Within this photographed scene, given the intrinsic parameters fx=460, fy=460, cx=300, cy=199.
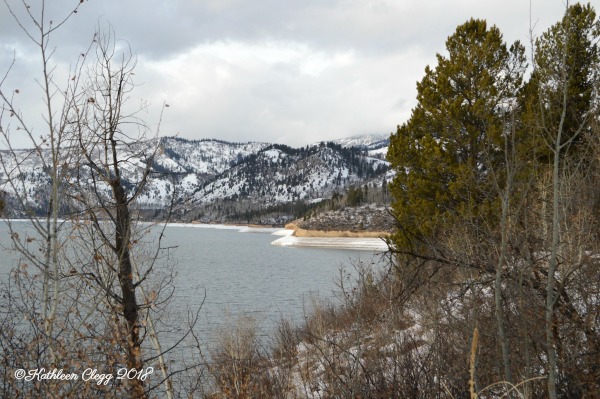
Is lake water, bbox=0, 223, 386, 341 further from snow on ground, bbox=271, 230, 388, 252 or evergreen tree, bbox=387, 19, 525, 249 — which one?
snow on ground, bbox=271, 230, 388, 252

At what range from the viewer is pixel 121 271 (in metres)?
5.35

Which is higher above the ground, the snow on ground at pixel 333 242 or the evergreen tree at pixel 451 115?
the evergreen tree at pixel 451 115

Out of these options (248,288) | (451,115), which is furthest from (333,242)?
(451,115)

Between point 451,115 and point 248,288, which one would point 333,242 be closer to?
point 248,288

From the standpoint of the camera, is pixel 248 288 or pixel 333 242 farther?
pixel 333 242

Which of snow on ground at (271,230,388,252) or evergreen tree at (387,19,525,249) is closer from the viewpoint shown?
evergreen tree at (387,19,525,249)

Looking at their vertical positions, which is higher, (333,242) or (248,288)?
(248,288)

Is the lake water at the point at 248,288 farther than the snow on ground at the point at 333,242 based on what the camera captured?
No

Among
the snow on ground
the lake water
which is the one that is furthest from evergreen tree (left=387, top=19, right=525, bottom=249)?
the snow on ground

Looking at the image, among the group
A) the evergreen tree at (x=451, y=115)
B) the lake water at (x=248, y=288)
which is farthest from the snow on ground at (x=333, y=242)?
the evergreen tree at (x=451, y=115)

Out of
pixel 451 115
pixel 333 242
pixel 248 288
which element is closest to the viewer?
pixel 451 115

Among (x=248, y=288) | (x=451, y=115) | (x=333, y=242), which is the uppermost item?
(x=451, y=115)

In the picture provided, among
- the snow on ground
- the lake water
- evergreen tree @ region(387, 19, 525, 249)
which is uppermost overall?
evergreen tree @ region(387, 19, 525, 249)

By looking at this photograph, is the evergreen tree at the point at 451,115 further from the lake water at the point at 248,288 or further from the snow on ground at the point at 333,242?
the snow on ground at the point at 333,242
